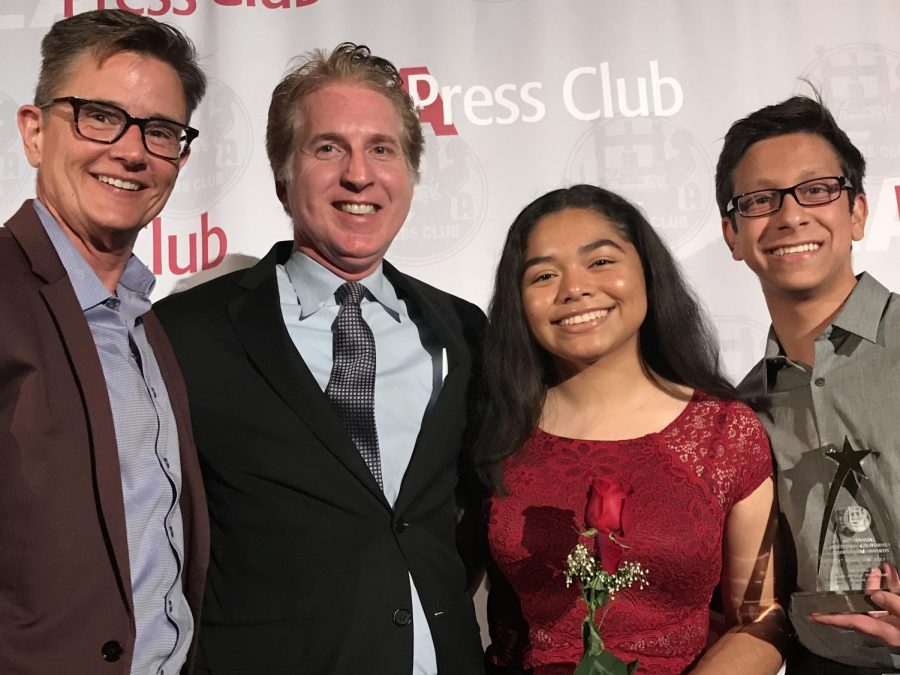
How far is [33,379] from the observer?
1478 mm

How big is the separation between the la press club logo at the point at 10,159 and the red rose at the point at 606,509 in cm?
223

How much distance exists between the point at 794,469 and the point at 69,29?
175cm

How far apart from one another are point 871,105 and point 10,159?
276 centimetres

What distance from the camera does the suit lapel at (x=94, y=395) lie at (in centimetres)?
150

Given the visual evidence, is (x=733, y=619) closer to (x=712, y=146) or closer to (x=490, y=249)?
(x=490, y=249)

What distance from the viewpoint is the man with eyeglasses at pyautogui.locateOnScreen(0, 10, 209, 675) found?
4.74ft

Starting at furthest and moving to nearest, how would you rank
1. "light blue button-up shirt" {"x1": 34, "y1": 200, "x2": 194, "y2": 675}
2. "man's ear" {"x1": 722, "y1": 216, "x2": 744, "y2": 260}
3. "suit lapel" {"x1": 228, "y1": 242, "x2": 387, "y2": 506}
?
"man's ear" {"x1": 722, "y1": 216, "x2": 744, "y2": 260} → "suit lapel" {"x1": 228, "y1": 242, "x2": 387, "y2": 506} → "light blue button-up shirt" {"x1": 34, "y1": 200, "x2": 194, "y2": 675}

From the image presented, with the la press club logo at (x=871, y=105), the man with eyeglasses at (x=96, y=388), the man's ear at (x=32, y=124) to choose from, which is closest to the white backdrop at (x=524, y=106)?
the la press club logo at (x=871, y=105)

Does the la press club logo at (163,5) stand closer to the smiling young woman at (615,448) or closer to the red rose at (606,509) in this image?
the smiling young woman at (615,448)

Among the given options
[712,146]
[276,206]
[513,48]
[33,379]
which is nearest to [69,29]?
[33,379]

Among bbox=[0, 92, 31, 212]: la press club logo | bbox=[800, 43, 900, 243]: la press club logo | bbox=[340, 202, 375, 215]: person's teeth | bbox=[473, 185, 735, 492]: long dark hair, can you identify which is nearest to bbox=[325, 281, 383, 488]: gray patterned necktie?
bbox=[340, 202, 375, 215]: person's teeth

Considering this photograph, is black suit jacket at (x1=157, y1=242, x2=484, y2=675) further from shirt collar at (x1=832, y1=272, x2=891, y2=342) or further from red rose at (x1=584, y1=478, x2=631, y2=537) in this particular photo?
shirt collar at (x1=832, y1=272, x2=891, y2=342)

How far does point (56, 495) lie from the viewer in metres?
1.47

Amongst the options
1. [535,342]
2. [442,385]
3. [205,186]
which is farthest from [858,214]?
[205,186]
